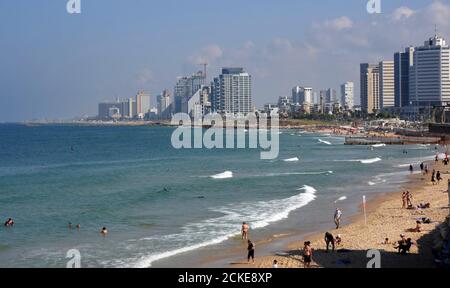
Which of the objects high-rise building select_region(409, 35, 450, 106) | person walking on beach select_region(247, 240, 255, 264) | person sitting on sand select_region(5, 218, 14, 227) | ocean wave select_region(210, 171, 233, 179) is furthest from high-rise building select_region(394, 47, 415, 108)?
person walking on beach select_region(247, 240, 255, 264)

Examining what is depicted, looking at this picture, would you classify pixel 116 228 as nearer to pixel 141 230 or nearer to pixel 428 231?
pixel 141 230

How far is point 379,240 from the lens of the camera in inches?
725

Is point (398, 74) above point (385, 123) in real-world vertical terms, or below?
above

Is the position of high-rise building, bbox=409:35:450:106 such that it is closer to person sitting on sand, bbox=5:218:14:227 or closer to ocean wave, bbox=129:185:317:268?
ocean wave, bbox=129:185:317:268

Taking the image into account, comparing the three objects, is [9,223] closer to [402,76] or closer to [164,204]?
[164,204]

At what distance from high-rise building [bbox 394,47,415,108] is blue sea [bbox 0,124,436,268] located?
481ft

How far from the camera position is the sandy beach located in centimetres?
1515

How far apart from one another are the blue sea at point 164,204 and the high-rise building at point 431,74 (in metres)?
125

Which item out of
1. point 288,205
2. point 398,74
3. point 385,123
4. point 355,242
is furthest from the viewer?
point 398,74

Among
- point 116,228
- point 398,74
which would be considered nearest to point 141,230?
point 116,228

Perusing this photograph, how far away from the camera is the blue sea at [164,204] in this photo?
18.9 meters

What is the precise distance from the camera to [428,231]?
732 inches

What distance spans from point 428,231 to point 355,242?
2311 mm

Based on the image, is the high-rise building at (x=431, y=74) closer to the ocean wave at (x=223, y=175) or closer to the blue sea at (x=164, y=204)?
the blue sea at (x=164, y=204)
